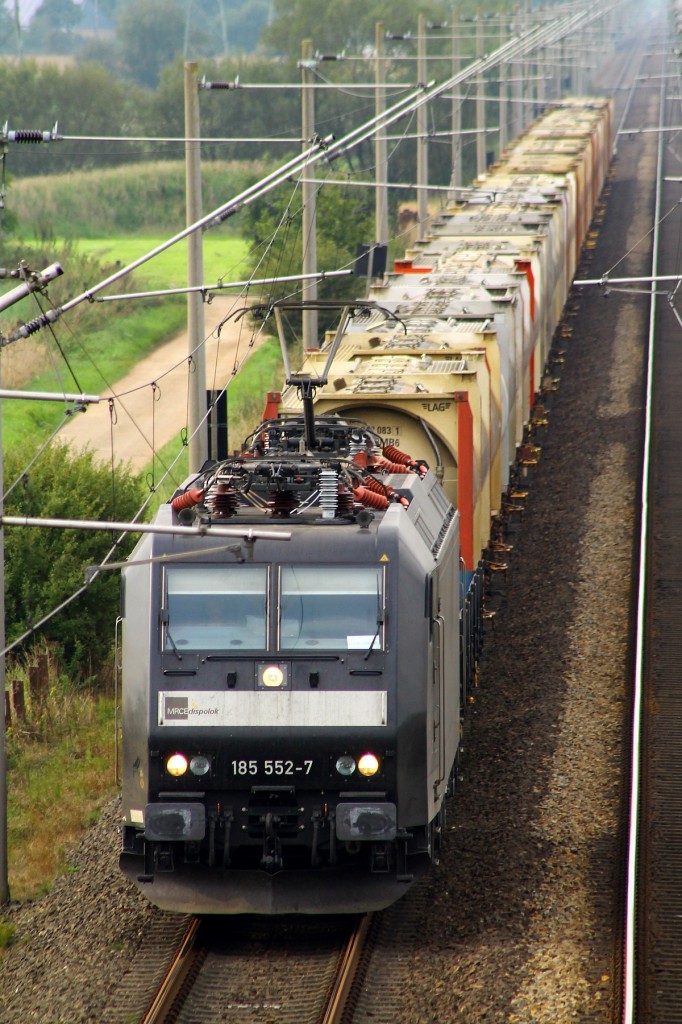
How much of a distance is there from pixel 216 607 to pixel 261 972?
2.90 meters

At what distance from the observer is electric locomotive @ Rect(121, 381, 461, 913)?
11.4 metres

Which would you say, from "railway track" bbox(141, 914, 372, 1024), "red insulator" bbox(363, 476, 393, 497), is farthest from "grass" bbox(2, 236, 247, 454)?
"railway track" bbox(141, 914, 372, 1024)

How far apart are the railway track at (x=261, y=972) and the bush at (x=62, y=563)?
9899mm

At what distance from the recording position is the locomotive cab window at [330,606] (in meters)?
11.5

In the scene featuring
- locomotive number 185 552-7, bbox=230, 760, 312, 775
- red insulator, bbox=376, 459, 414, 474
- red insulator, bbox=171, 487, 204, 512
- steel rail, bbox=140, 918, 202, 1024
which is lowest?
steel rail, bbox=140, 918, 202, 1024

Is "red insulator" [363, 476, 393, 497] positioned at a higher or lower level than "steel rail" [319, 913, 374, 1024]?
higher

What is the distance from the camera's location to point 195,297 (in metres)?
19.0

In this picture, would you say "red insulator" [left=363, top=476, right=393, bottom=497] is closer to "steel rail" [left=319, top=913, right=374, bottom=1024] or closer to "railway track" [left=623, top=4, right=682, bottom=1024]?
"steel rail" [left=319, top=913, right=374, bottom=1024]

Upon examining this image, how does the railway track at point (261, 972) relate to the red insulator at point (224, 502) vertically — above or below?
below

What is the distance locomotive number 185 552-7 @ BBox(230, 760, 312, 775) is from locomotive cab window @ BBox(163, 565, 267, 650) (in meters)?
0.88

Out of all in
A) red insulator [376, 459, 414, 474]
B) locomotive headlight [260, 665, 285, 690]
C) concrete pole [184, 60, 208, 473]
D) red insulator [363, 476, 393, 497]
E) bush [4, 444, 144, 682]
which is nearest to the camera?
locomotive headlight [260, 665, 285, 690]

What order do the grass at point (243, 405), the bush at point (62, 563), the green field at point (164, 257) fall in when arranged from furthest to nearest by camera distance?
1. the green field at point (164, 257)
2. the grass at point (243, 405)
3. the bush at point (62, 563)

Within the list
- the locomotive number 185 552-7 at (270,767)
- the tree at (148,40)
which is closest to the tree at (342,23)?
the tree at (148,40)

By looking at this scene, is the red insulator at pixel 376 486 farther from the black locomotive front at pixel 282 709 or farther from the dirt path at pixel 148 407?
the dirt path at pixel 148 407
